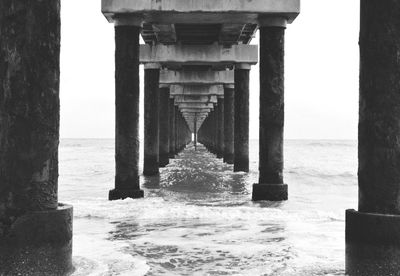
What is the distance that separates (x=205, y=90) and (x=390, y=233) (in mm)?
28482

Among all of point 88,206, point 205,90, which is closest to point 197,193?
point 88,206

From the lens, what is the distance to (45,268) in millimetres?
4176

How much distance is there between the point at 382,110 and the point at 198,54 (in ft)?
50.8

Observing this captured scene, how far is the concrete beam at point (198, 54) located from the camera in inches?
749

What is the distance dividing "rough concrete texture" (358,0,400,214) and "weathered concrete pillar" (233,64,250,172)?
46.9 feet

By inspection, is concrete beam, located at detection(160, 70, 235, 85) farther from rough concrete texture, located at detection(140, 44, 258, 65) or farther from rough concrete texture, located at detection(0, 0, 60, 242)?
rough concrete texture, located at detection(0, 0, 60, 242)

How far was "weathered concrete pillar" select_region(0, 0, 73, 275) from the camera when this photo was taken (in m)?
4.13

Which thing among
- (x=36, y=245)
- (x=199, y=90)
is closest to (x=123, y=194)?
(x=36, y=245)

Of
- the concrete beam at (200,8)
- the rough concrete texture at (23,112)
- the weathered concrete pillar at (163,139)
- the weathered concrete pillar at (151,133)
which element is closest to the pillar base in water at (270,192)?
the concrete beam at (200,8)

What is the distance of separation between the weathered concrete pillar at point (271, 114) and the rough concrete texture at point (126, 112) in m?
2.47

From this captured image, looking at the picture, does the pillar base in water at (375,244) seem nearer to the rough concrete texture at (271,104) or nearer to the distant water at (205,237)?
the distant water at (205,237)

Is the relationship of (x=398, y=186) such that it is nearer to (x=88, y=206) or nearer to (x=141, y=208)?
(x=141, y=208)

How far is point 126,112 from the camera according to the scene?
425 inches

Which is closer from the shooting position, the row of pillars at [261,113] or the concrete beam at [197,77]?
the row of pillars at [261,113]
